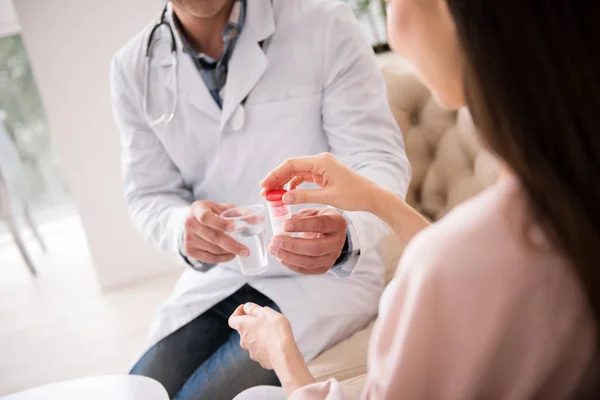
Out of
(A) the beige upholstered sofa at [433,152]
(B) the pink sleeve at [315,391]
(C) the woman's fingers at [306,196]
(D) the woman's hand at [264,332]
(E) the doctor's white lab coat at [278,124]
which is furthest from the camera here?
(A) the beige upholstered sofa at [433,152]

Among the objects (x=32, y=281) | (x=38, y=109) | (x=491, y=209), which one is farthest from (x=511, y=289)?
(x=38, y=109)

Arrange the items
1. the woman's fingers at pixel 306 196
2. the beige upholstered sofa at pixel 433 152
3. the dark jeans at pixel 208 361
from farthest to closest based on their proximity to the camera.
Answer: the beige upholstered sofa at pixel 433 152, the dark jeans at pixel 208 361, the woman's fingers at pixel 306 196

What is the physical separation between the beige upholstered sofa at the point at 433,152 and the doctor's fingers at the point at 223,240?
572 millimetres

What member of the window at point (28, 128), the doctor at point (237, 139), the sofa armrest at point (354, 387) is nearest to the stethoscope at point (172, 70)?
the doctor at point (237, 139)

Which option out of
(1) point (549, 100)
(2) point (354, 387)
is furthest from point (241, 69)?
(1) point (549, 100)

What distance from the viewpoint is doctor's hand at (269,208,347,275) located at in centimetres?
115

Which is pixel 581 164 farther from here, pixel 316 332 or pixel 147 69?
pixel 147 69

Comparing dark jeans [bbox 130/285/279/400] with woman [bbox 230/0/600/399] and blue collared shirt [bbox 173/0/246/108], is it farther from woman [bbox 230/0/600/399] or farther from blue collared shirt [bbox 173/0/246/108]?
woman [bbox 230/0/600/399]

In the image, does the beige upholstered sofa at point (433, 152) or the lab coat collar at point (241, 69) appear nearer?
the lab coat collar at point (241, 69)

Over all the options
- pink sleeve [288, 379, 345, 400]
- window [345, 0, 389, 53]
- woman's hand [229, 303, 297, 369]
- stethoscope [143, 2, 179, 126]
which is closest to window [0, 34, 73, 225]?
window [345, 0, 389, 53]

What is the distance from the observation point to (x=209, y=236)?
1.29m

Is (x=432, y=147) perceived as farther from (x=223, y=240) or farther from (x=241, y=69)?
(x=223, y=240)

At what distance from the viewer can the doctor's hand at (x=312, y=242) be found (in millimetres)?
1149

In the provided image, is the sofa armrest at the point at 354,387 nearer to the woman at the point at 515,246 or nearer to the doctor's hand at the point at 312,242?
the doctor's hand at the point at 312,242
